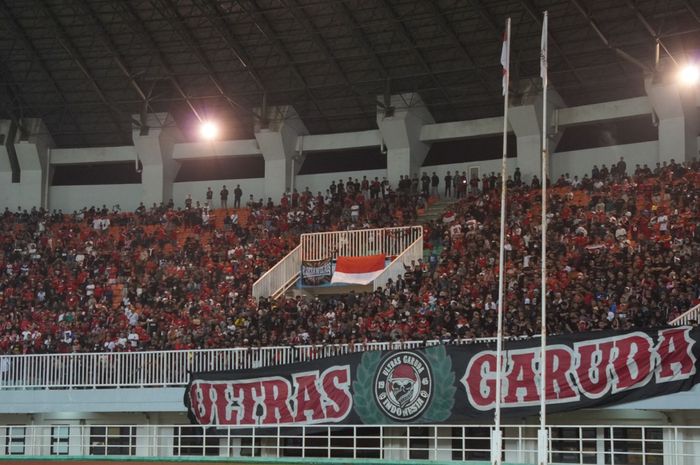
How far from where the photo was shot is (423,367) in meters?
28.9

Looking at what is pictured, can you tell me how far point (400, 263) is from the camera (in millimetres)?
40562

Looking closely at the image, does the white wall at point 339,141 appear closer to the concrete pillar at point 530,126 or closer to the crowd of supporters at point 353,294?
the crowd of supporters at point 353,294

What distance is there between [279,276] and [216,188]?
13.0 m

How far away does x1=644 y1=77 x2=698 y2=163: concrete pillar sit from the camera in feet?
145

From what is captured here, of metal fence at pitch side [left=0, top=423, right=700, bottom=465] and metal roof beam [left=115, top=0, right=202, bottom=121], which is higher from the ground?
metal roof beam [left=115, top=0, right=202, bottom=121]

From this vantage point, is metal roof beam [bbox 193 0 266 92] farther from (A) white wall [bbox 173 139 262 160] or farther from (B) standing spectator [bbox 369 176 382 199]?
(B) standing spectator [bbox 369 176 382 199]

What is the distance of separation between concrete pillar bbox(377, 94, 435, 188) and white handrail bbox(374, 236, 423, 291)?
9371 millimetres

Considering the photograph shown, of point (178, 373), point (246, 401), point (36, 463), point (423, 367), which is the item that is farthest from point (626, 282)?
point (36, 463)

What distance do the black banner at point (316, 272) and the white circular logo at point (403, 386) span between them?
12390 mm

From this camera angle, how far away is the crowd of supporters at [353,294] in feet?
107

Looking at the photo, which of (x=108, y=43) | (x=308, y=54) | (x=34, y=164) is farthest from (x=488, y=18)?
(x=34, y=164)

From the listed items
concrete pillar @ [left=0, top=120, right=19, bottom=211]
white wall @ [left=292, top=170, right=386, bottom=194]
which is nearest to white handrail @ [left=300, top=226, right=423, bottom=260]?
white wall @ [left=292, top=170, right=386, bottom=194]

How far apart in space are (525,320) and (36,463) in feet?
43.4

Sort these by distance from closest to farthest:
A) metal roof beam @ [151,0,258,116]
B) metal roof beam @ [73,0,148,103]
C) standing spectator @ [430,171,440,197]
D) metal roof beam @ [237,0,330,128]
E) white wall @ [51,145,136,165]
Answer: metal roof beam @ [237,0,330,128] < metal roof beam @ [151,0,258,116] < metal roof beam @ [73,0,148,103] < standing spectator @ [430,171,440,197] < white wall @ [51,145,136,165]
